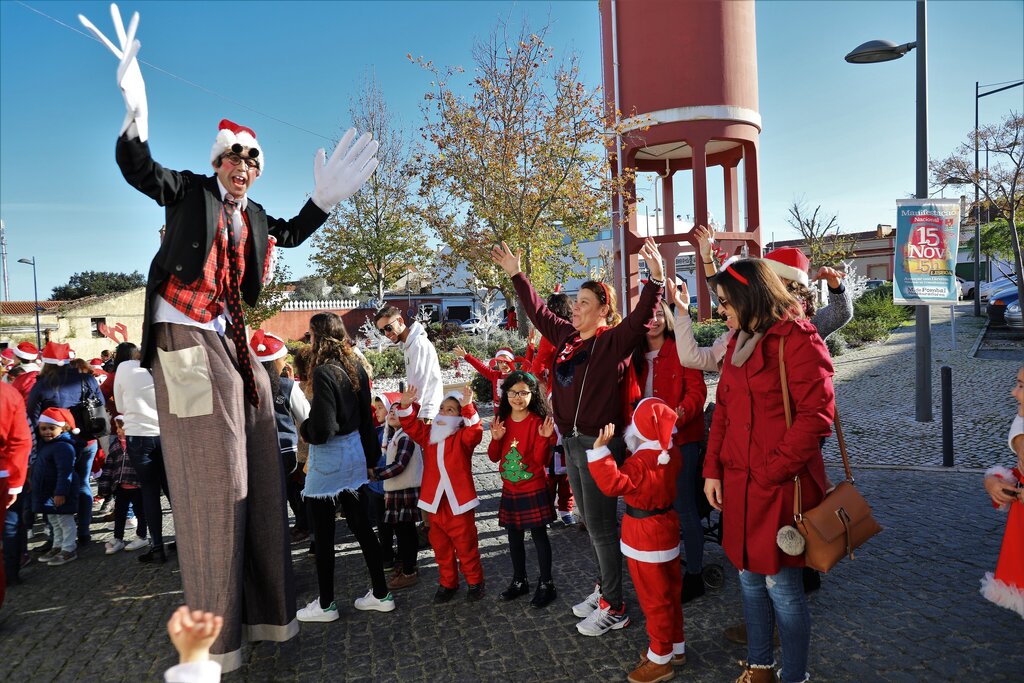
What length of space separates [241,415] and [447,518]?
1.65 metres

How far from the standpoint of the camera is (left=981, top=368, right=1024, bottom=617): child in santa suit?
2.81 m

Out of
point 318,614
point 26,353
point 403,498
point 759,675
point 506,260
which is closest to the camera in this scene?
point 759,675

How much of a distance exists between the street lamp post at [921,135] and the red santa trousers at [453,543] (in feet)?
24.7

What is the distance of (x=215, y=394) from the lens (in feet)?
8.96

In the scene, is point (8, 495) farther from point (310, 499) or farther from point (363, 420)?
point (363, 420)

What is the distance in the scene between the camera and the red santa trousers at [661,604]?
3.04m

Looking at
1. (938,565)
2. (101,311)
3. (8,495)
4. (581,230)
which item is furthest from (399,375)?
(101,311)

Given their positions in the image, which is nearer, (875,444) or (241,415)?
(241,415)

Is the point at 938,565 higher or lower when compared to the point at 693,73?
lower

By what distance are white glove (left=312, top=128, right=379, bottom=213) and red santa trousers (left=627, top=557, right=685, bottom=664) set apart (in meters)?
2.40

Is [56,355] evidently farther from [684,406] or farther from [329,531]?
[684,406]

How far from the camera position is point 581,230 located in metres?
13.2

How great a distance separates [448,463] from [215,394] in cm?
169

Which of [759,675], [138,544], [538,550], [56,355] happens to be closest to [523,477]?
[538,550]
